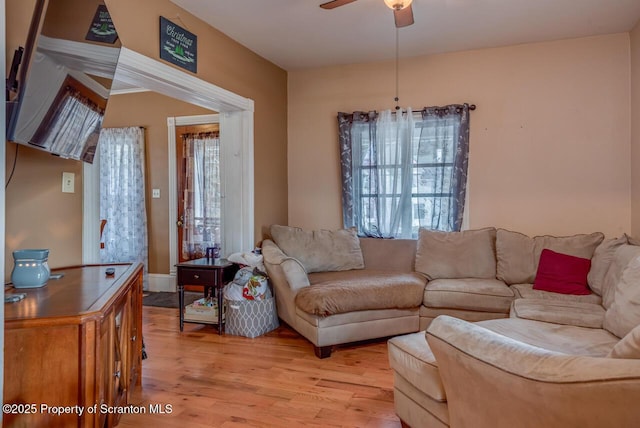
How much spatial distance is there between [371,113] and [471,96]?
3.31ft

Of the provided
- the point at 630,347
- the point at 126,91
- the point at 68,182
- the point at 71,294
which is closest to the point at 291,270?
the point at 68,182

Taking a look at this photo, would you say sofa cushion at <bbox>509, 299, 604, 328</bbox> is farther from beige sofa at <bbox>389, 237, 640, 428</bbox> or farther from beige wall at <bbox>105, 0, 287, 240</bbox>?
beige wall at <bbox>105, 0, 287, 240</bbox>

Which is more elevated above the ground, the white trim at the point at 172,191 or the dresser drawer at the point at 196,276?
the white trim at the point at 172,191

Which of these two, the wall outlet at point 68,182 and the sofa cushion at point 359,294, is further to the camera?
the sofa cushion at point 359,294

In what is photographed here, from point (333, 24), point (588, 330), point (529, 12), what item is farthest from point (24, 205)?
point (529, 12)

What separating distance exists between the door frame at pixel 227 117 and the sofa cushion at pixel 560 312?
7.80ft

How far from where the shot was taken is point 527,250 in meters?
3.54

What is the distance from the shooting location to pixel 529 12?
10.6ft

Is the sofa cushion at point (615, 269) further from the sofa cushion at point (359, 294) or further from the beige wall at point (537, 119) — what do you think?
the sofa cushion at point (359, 294)

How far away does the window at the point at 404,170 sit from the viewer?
13.4ft

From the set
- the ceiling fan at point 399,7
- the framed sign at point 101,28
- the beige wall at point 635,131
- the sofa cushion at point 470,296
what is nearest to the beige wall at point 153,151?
the framed sign at point 101,28

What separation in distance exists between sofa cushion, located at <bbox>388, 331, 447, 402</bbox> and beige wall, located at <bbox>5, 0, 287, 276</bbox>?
187 cm

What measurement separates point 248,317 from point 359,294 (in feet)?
3.28

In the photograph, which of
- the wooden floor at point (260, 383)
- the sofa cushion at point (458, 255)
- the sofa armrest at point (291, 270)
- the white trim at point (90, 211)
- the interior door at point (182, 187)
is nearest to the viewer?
the wooden floor at point (260, 383)
